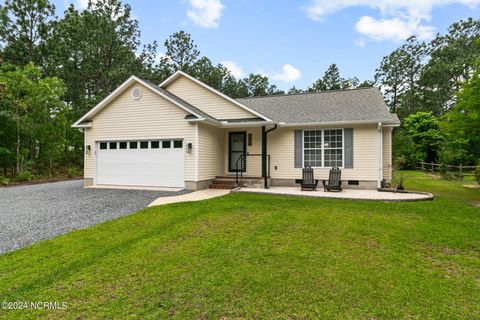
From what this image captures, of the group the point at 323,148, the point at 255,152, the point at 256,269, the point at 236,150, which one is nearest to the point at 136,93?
the point at 236,150

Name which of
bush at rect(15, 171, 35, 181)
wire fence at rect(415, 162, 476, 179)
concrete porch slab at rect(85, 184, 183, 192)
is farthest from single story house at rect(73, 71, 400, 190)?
wire fence at rect(415, 162, 476, 179)

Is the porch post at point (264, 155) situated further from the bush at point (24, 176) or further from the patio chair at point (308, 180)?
the bush at point (24, 176)

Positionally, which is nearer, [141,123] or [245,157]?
[141,123]

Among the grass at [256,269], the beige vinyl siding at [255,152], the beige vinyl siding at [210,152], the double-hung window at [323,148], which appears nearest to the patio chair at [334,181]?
the double-hung window at [323,148]

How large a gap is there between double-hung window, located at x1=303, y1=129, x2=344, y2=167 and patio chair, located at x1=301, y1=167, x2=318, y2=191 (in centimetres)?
56

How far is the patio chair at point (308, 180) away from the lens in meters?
10.4

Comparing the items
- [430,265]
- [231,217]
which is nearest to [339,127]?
[231,217]

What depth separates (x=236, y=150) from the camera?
12664 millimetres

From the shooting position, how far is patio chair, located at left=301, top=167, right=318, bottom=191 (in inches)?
408

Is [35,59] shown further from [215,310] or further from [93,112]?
[215,310]

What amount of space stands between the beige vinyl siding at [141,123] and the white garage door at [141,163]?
30 cm

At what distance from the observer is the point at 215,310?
8.84 ft

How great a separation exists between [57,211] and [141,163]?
4.53 metres

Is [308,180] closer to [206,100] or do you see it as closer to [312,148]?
[312,148]
